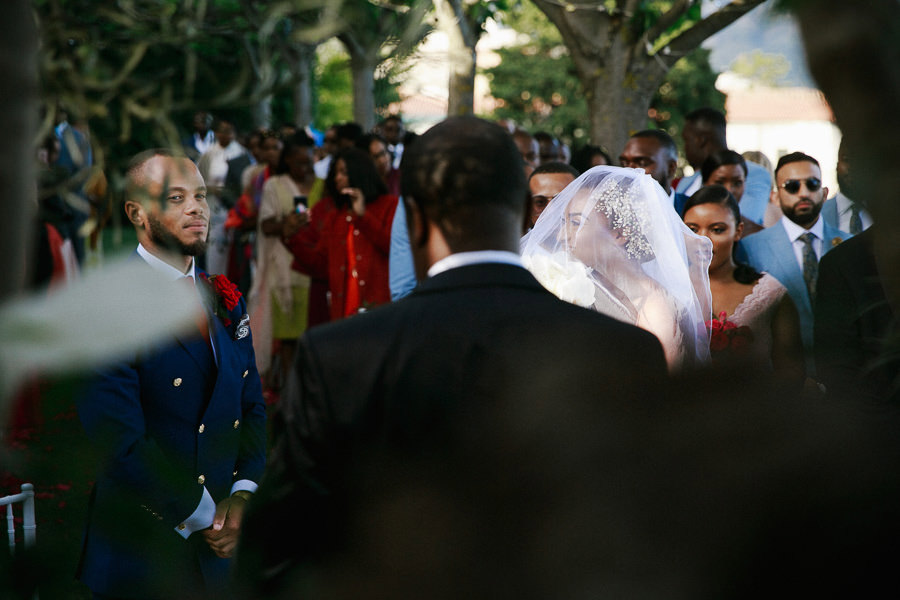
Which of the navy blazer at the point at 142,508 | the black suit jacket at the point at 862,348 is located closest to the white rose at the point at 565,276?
the black suit jacket at the point at 862,348

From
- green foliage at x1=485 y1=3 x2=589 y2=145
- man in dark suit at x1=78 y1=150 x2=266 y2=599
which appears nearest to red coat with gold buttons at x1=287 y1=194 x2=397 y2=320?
man in dark suit at x1=78 y1=150 x2=266 y2=599

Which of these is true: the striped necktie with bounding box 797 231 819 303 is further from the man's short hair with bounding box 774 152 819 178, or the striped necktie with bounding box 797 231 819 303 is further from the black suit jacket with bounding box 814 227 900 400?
the black suit jacket with bounding box 814 227 900 400

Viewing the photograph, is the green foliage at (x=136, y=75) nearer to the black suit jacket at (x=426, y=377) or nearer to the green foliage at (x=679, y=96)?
the black suit jacket at (x=426, y=377)

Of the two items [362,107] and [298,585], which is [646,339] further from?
[362,107]

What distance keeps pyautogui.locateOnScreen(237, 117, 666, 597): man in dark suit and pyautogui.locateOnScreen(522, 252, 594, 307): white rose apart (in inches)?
72.7

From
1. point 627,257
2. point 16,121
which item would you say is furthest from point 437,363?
point 627,257

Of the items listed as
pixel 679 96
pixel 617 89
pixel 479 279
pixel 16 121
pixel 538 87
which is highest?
pixel 538 87

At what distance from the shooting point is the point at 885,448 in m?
1.14

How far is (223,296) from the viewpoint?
3.37 meters

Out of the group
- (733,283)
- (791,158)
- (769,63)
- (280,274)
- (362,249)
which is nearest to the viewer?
(769,63)

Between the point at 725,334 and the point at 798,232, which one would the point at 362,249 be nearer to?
the point at 798,232

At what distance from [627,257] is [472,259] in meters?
2.23

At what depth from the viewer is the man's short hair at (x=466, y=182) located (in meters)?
2.11

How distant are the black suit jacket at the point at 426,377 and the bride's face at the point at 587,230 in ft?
7.34
